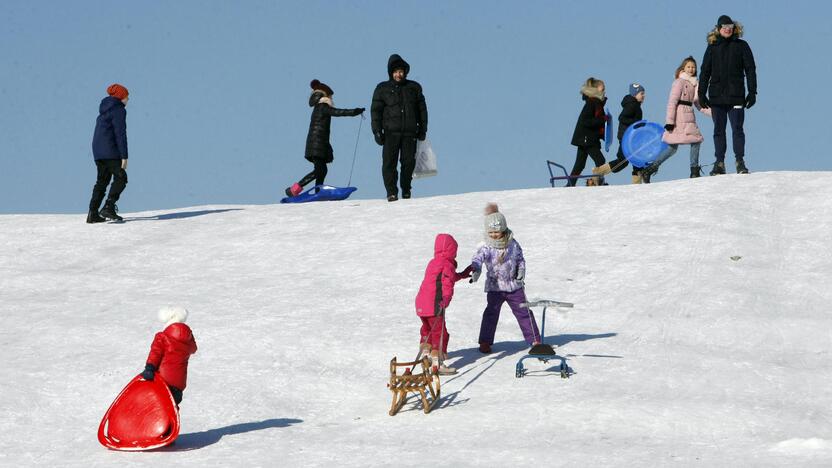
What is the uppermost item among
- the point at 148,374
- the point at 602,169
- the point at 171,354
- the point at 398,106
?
the point at 398,106

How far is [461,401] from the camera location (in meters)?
9.63

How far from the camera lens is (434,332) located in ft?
34.4

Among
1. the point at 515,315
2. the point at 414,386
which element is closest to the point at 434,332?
the point at 515,315

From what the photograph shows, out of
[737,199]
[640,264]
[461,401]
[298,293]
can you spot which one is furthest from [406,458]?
[737,199]

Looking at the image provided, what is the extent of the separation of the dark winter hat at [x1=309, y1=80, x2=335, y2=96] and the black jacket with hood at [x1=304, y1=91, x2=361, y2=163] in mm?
159

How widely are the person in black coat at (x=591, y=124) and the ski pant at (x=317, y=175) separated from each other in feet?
12.1

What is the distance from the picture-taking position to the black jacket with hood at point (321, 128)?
20.0 meters

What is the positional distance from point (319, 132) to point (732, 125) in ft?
19.9

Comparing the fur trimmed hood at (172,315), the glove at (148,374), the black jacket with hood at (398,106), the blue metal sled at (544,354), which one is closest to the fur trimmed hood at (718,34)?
the black jacket with hood at (398,106)

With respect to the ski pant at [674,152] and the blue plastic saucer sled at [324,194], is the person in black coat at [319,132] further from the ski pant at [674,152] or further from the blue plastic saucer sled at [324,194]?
the ski pant at [674,152]

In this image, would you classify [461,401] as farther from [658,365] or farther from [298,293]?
[298,293]

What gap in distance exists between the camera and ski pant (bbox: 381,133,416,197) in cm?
1805

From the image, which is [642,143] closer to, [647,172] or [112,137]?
[647,172]

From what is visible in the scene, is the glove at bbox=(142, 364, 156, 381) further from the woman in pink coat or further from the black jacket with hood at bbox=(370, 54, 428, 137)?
the woman in pink coat
